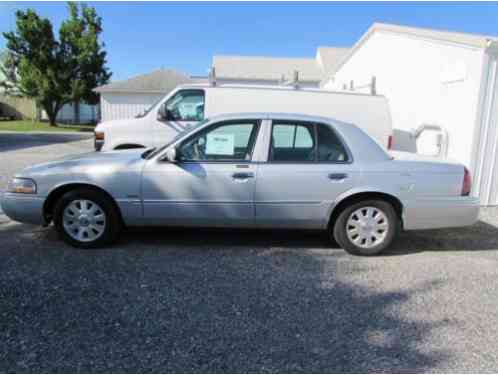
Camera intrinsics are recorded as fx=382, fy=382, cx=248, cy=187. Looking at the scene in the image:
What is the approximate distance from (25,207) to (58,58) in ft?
93.8

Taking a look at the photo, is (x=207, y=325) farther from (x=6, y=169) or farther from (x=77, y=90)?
(x=77, y=90)

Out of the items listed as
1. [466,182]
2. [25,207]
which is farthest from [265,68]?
[25,207]

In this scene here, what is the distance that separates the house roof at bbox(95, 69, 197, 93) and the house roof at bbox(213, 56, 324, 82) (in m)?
2.96

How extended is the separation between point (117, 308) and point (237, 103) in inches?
203

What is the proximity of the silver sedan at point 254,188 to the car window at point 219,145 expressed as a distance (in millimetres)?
12

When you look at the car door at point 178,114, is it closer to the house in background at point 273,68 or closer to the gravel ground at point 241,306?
the gravel ground at point 241,306

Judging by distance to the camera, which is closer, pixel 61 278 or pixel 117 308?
pixel 117 308

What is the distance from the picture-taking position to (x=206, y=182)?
432 cm

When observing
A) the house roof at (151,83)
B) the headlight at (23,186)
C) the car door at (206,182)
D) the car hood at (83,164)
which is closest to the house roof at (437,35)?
the car door at (206,182)

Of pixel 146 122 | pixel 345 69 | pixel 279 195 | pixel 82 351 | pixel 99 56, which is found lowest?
pixel 82 351

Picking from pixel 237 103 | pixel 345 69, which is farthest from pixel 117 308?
pixel 345 69

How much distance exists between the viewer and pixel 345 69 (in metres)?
13.9

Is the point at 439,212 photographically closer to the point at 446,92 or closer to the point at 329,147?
the point at 329,147

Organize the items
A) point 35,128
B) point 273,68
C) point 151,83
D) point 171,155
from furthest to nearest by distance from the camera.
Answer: point 35,128, point 273,68, point 151,83, point 171,155
